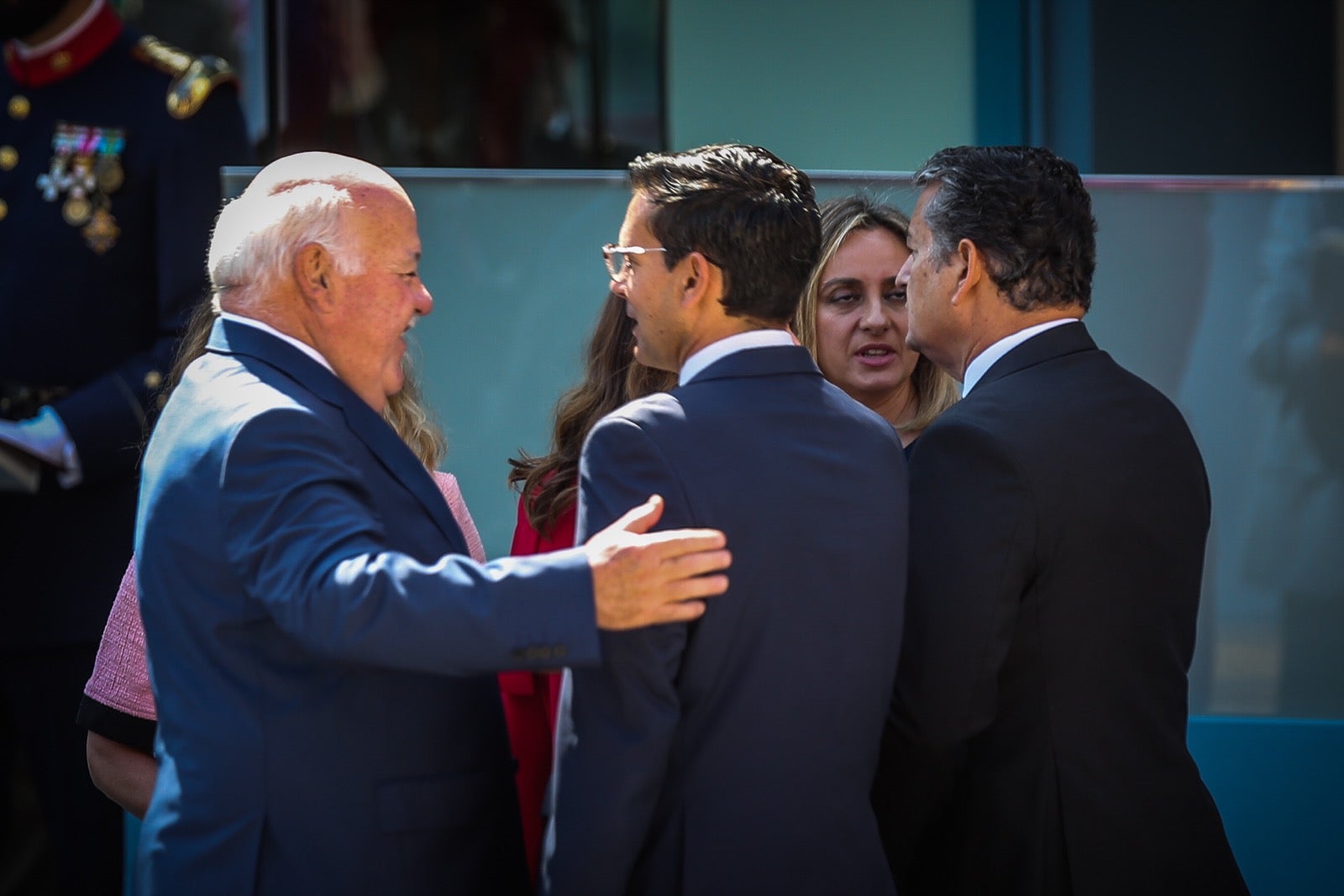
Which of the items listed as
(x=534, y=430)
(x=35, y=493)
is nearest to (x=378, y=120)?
(x=534, y=430)

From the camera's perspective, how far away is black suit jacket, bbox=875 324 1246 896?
80.3 inches

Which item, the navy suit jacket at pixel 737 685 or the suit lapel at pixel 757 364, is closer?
the navy suit jacket at pixel 737 685

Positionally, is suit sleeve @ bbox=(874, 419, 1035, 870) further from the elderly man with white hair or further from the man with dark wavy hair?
the elderly man with white hair

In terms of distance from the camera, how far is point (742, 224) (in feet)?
6.25

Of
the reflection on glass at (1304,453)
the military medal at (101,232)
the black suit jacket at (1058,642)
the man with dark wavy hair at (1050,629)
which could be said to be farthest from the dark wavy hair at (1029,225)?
the military medal at (101,232)

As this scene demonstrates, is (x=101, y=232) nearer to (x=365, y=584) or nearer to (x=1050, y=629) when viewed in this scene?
(x=365, y=584)

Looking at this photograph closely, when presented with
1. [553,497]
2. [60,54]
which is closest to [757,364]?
[553,497]

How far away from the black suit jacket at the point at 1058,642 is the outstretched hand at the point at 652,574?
483mm

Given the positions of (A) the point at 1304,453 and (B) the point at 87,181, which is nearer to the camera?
(B) the point at 87,181

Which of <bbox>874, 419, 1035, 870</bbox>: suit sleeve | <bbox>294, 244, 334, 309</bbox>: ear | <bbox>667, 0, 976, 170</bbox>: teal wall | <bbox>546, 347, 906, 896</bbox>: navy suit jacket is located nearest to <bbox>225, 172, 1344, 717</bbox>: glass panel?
<bbox>667, 0, 976, 170</bbox>: teal wall

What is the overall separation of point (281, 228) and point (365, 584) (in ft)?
1.85

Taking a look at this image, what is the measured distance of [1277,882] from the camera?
3191 millimetres

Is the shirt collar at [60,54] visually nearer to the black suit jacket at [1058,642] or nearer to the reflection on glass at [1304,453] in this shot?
the black suit jacket at [1058,642]

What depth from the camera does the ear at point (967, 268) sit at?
2.25 meters
